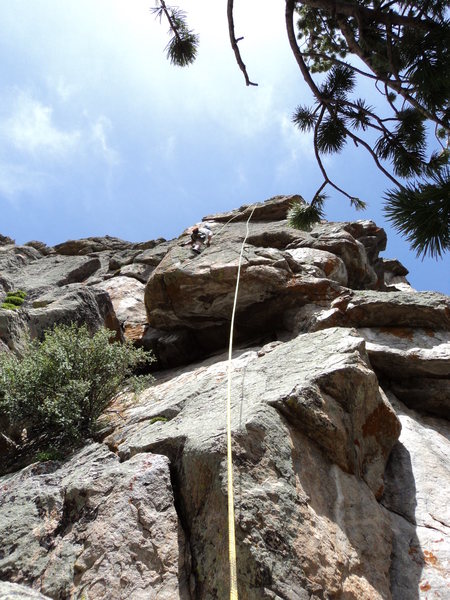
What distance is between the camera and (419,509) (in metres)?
5.36

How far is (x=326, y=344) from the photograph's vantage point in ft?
22.3

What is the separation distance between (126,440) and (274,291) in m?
4.84

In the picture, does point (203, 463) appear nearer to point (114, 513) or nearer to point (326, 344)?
point (114, 513)

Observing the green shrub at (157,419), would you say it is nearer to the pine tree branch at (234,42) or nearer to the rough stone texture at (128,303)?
the pine tree branch at (234,42)

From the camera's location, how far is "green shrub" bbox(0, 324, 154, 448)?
6.70m

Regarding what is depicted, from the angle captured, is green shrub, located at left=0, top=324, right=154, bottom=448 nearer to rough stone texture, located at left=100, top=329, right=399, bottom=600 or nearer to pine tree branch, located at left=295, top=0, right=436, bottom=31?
rough stone texture, located at left=100, top=329, right=399, bottom=600

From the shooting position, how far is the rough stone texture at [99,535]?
395cm

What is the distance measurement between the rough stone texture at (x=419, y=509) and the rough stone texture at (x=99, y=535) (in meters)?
2.16

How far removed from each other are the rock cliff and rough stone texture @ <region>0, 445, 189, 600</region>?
0.01 meters

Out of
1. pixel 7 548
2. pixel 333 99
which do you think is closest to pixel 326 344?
pixel 333 99

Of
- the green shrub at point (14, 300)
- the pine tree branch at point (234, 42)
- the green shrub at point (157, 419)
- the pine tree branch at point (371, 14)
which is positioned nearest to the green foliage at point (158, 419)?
the green shrub at point (157, 419)

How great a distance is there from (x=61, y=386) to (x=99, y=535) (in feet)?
10.4

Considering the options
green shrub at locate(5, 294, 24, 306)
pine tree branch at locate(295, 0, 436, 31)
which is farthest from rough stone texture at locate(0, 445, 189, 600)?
green shrub at locate(5, 294, 24, 306)

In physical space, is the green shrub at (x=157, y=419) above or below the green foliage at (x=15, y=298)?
below
